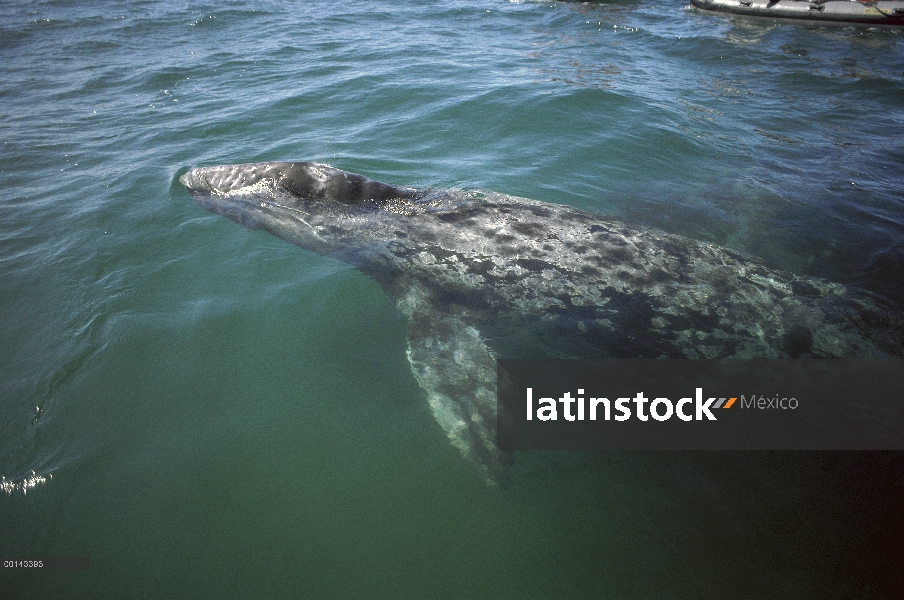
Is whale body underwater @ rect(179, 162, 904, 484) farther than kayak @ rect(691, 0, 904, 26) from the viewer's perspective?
No

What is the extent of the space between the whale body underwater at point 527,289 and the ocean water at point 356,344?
40 cm

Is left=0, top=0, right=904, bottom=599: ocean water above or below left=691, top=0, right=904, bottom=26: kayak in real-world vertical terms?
below

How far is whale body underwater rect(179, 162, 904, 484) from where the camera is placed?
489cm

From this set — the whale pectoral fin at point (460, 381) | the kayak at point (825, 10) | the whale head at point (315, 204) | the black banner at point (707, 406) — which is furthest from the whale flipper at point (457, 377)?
the kayak at point (825, 10)

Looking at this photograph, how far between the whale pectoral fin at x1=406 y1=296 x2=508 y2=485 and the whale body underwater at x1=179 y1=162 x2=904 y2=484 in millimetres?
12

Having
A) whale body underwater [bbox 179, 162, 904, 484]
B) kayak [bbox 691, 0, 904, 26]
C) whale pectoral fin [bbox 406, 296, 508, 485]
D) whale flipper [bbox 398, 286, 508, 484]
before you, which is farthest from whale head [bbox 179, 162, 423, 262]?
kayak [bbox 691, 0, 904, 26]

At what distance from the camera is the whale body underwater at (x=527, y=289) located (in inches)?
193

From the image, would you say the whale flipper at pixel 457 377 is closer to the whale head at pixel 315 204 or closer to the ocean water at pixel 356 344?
the ocean water at pixel 356 344

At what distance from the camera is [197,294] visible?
19.8 feet

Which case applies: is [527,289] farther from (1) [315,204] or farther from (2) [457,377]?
(1) [315,204]

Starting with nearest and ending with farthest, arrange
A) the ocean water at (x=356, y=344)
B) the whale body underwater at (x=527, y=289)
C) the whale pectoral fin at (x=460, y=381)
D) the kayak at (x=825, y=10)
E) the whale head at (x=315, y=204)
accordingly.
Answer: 1. the ocean water at (x=356, y=344)
2. the whale pectoral fin at (x=460, y=381)
3. the whale body underwater at (x=527, y=289)
4. the whale head at (x=315, y=204)
5. the kayak at (x=825, y=10)

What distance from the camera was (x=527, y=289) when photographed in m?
5.49

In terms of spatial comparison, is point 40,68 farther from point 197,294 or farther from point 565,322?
point 565,322

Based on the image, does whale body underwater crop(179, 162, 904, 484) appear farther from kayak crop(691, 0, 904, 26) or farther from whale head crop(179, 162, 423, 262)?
kayak crop(691, 0, 904, 26)
